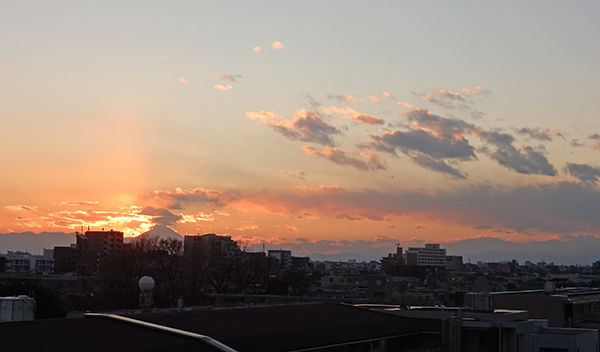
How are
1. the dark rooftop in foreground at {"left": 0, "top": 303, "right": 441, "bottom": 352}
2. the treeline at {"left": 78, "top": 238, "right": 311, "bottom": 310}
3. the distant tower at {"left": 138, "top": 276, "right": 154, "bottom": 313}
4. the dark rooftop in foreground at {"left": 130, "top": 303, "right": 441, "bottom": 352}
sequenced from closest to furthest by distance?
1. the dark rooftop in foreground at {"left": 0, "top": 303, "right": 441, "bottom": 352}
2. the dark rooftop in foreground at {"left": 130, "top": 303, "right": 441, "bottom": 352}
3. the distant tower at {"left": 138, "top": 276, "right": 154, "bottom": 313}
4. the treeline at {"left": 78, "top": 238, "right": 311, "bottom": 310}

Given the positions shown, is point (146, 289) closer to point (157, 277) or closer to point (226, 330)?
point (226, 330)

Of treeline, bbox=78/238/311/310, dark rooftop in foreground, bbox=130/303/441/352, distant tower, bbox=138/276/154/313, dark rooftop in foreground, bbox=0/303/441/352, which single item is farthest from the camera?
treeline, bbox=78/238/311/310

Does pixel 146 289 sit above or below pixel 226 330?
above

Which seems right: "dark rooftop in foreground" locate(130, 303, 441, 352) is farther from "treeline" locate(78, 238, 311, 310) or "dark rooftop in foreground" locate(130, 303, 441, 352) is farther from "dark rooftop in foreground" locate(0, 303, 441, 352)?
"treeline" locate(78, 238, 311, 310)

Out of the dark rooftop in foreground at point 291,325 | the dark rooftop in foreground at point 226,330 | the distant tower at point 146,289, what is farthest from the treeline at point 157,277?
the dark rooftop in foreground at point 226,330

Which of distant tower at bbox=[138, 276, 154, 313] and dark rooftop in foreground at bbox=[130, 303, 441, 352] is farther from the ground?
distant tower at bbox=[138, 276, 154, 313]

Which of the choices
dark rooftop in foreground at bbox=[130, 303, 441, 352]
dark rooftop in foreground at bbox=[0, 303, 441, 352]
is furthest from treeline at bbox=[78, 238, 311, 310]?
dark rooftop in foreground at bbox=[0, 303, 441, 352]

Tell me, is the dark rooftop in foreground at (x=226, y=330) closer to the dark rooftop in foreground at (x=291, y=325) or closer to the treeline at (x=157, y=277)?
the dark rooftop in foreground at (x=291, y=325)

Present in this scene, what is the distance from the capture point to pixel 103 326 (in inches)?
918

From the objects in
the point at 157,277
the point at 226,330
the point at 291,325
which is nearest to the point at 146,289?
the point at 226,330

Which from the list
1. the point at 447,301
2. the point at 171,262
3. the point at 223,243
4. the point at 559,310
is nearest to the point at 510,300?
the point at 559,310

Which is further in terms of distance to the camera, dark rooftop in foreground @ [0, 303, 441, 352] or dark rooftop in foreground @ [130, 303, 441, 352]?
dark rooftop in foreground @ [130, 303, 441, 352]

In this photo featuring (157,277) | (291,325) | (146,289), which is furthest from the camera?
(157,277)

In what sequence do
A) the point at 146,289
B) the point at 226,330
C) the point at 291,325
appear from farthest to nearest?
the point at 146,289
the point at 291,325
the point at 226,330
